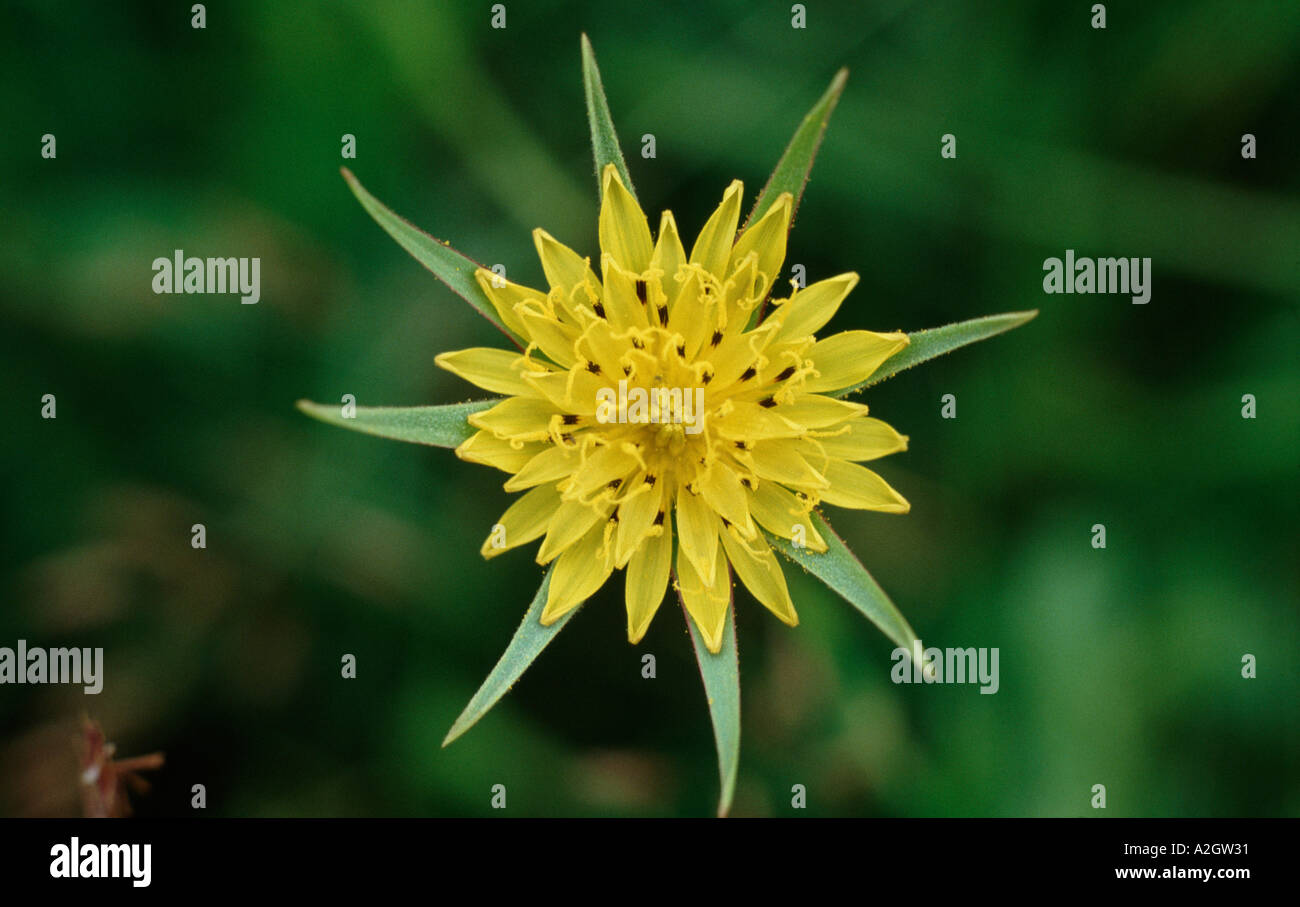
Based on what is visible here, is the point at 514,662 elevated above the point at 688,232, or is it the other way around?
the point at 688,232

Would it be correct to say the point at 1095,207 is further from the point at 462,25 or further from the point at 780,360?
the point at 462,25

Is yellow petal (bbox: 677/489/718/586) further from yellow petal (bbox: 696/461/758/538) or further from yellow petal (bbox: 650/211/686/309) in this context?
yellow petal (bbox: 650/211/686/309)

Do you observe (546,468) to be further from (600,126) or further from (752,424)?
(600,126)

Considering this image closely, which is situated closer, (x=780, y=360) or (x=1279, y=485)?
(x=780, y=360)

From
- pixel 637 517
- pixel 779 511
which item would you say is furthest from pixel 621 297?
pixel 779 511

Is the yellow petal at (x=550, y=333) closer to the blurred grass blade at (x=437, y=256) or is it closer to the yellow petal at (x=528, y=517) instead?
the blurred grass blade at (x=437, y=256)

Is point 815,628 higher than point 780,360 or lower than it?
lower
